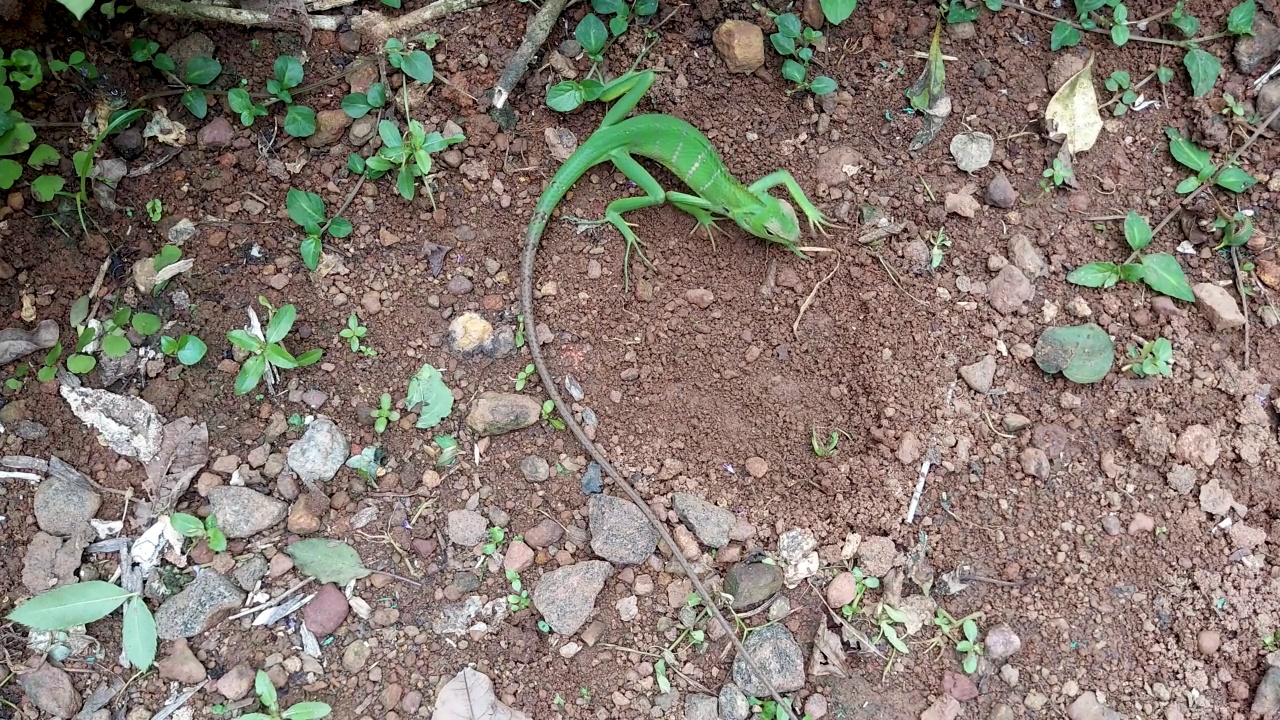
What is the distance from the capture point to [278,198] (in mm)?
3377

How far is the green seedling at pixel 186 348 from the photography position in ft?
10.4

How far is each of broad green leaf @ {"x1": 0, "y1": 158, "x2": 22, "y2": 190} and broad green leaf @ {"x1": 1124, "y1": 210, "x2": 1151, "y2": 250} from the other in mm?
4175

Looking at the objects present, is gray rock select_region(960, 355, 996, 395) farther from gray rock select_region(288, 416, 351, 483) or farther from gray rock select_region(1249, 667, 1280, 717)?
gray rock select_region(288, 416, 351, 483)

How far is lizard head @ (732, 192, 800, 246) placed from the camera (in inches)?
128

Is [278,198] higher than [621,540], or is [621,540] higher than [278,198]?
[278,198]

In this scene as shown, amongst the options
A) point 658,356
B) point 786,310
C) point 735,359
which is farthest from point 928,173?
point 658,356

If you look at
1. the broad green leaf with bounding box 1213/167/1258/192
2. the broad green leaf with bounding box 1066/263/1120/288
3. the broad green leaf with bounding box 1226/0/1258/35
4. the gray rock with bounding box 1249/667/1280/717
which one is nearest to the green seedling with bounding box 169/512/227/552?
the broad green leaf with bounding box 1066/263/1120/288

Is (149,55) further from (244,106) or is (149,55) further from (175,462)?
(175,462)

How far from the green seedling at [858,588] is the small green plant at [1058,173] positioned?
173 centimetres

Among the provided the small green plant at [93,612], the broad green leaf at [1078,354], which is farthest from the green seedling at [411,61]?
the broad green leaf at [1078,354]

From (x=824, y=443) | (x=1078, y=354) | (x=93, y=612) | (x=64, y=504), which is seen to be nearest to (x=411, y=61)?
(x=64, y=504)

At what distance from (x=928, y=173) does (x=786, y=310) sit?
0.80 metres

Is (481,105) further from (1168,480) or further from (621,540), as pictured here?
(1168,480)

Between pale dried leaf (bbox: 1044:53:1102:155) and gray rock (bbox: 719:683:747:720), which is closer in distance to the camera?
gray rock (bbox: 719:683:747:720)
